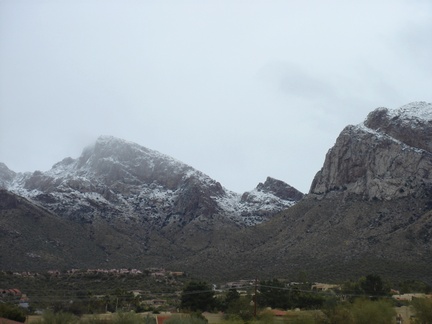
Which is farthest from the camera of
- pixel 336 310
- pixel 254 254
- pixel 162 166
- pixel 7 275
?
pixel 162 166

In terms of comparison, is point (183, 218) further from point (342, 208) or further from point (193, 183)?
point (342, 208)

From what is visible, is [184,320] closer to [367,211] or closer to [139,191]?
[367,211]

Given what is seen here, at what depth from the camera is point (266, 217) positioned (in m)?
148

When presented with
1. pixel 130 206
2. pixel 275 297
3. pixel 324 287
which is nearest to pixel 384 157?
pixel 324 287

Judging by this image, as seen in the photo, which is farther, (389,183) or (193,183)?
(193,183)

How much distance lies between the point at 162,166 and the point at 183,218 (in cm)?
2846

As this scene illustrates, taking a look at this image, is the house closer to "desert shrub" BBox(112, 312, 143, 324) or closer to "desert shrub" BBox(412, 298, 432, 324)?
"desert shrub" BBox(412, 298, 432, 324)

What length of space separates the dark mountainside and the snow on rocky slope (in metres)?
0.38

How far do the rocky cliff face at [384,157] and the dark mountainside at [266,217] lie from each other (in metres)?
0.19

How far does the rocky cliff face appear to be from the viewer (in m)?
108

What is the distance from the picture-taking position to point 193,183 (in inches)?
5969

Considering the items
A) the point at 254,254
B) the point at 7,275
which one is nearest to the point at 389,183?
the point at 254,254

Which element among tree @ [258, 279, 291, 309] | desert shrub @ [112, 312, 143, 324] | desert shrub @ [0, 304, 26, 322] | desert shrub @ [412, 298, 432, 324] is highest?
desert shrub @ [412, 298, 432, 324]

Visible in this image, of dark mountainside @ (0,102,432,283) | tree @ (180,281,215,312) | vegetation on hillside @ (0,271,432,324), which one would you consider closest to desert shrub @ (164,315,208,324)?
vegetation on hillside @ (0,271,432,324)
